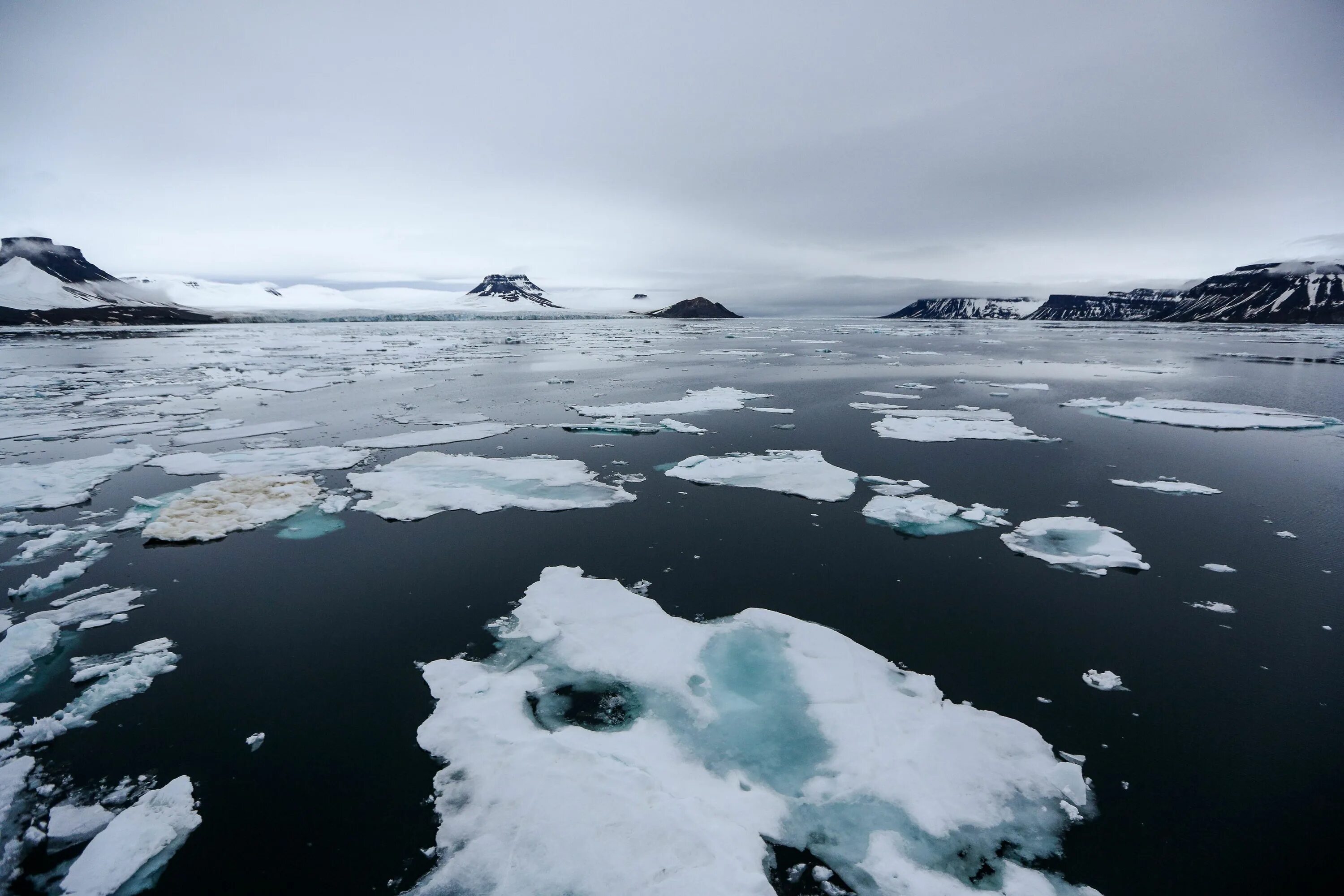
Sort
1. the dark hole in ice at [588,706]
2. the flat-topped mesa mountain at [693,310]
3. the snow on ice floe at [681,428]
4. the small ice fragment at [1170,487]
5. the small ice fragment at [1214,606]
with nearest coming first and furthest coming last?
1. the dark hole in ice at [588,706]
2. the small ice fragment at [1214,606]
3. the small ice fragment at [1170,487]
4. the snow on ice floe at [681,428]
5. the flat-topped mesa mountain at [693,310]

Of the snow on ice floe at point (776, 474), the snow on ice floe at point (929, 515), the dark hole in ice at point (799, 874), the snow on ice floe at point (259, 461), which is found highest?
the snow on ice floe at point (259, 461)

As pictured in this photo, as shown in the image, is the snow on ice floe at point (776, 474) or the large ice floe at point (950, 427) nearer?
the snow on ice floe at point (776, 474)

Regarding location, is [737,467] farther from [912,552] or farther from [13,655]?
[13,655]

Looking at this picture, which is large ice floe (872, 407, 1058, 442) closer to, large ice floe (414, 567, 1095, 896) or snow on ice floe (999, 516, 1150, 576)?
snow on ice floe (999, 516, 1150, 576)

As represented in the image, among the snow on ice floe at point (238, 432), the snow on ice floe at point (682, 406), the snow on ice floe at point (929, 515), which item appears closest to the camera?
the snow on ice floe at point (929, 515)

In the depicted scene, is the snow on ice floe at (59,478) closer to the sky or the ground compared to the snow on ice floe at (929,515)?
closer to the sky

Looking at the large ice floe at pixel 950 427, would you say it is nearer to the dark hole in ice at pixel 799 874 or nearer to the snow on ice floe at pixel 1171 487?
the snow on ice floe at pixel 1171 487

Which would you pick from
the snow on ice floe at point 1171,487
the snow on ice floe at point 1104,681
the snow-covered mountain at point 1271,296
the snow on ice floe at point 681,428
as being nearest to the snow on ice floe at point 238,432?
the snow on ice floe at point 681,428
